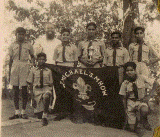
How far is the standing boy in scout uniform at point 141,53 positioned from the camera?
3.08m

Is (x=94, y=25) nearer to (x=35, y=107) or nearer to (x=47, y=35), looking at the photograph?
(x=47, y=35)

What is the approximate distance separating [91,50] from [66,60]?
0.46 metres

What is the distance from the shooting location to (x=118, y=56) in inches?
124

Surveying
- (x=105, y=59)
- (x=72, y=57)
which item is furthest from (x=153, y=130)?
(x=72, y=57)

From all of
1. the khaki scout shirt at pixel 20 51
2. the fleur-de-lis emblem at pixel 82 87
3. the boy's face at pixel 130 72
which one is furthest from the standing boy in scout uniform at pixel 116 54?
the khaki scout shirt at pixel 20 51

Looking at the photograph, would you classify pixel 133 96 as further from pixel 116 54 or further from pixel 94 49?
pixel 94 49

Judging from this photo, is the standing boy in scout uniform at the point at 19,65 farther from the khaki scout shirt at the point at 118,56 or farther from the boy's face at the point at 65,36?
the khaki scout shirt at the point at 118,56

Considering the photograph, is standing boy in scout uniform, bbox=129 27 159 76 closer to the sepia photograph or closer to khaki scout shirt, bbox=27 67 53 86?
the sepia photograph

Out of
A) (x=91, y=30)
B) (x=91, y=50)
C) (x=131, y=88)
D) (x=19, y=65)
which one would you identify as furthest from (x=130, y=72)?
(x=19, y=65)

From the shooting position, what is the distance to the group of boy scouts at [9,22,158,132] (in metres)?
3.02

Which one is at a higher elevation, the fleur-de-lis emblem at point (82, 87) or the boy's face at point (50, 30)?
the boy's face at point (50, 30)

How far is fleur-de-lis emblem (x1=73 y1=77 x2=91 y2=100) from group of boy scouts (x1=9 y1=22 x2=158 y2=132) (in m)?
0.28

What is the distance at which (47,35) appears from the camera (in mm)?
3268

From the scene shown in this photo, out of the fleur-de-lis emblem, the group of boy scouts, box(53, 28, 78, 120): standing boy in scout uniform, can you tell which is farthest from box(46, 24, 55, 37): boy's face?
the fleur-de-lis emblem
